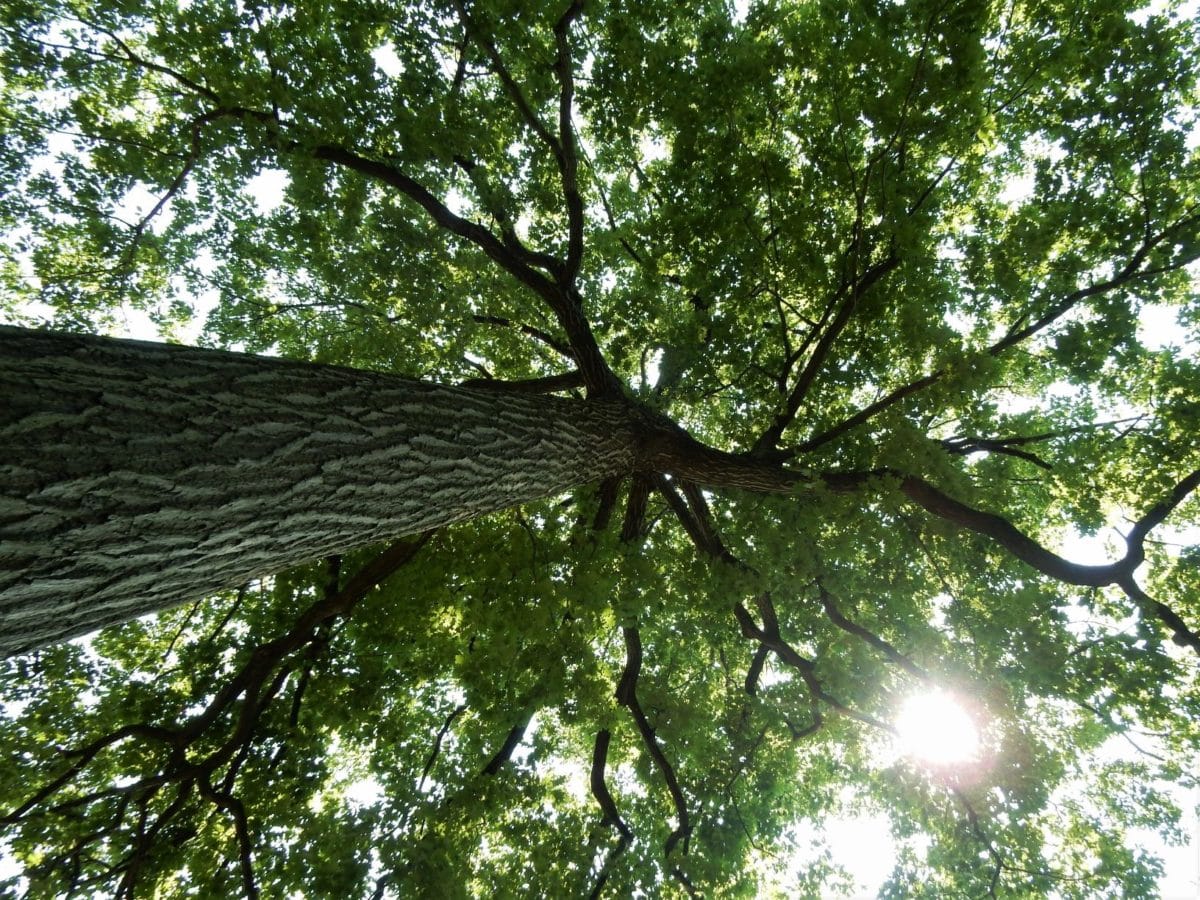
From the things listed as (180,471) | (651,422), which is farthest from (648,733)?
(180,471)

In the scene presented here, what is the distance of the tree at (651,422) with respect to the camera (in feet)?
14.9

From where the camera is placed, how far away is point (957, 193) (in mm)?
5977

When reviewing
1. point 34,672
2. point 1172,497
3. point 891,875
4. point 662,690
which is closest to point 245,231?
point 34,672

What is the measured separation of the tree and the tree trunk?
11 cm

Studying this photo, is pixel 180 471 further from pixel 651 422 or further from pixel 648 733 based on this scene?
pixel 648 733

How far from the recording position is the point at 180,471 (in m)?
1.92

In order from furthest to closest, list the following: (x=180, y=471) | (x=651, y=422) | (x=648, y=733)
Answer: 1. (x=648, y=733)
2. (x=651, y=422)
3. (x=180, y=471)

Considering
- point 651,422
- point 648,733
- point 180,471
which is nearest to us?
point 180,471

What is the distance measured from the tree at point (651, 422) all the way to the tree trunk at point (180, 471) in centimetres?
11

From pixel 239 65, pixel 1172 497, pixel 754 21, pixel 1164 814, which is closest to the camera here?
pixel 1172 497

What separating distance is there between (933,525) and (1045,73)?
3881mm

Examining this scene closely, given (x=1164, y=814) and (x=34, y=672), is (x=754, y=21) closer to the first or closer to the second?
(x=34, y=672)

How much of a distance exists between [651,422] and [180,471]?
4.24 m

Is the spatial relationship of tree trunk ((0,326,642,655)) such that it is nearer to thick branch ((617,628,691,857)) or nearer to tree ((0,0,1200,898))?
tree ((0,0,1200,898))
